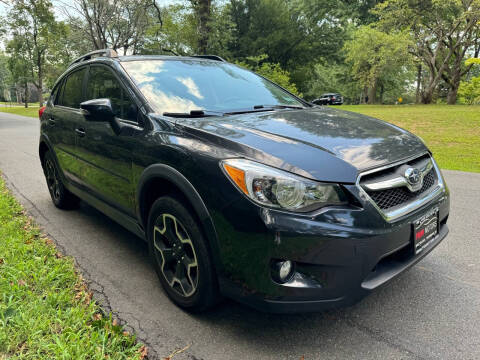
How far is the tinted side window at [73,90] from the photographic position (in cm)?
391

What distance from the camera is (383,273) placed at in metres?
2.08

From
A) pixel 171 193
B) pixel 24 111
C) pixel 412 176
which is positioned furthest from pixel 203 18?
pixel 24 111

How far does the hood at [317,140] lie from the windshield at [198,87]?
327 millimetres

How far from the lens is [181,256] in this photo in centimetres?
245

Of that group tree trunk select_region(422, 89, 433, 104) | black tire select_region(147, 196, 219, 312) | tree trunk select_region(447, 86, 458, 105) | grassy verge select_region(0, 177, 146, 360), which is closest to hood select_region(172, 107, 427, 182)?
black tire select_region(147, 196, 219, 312)

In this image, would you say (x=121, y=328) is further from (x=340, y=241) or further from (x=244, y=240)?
(x=340, y=241)

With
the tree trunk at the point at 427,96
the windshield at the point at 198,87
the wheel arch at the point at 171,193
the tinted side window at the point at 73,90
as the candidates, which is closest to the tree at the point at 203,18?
the tinted side window at the point at 73,90

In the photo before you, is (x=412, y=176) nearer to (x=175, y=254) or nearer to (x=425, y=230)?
(x=425, y=230)

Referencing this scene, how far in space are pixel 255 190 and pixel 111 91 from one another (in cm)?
188

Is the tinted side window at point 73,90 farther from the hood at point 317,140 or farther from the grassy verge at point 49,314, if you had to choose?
the hood at point 317,140

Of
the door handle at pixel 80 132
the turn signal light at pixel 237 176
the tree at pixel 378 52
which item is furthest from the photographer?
the tree at pixel 378 52

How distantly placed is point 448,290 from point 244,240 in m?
1.69

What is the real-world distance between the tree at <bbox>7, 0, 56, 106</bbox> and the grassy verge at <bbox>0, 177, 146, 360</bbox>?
120ft

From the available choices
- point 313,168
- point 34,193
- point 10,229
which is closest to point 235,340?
point 313,168
